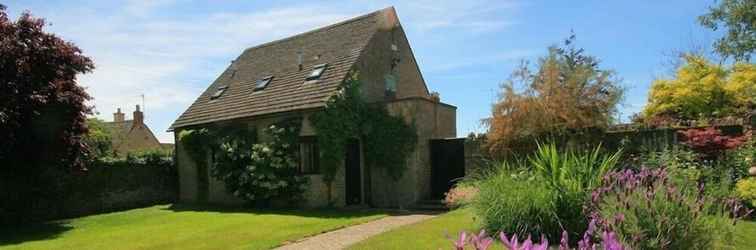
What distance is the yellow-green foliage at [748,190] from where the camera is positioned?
8.09 metres

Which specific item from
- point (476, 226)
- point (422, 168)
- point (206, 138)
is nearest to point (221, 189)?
point (206, 138)

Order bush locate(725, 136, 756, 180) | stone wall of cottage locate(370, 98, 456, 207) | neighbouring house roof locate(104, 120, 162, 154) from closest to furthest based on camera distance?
bush locate(725, 136, 756, 180) < stone wall of cottage locate(370, 98, 456, 207) < neighbouring house roof locate(104, 120, 162, 154)

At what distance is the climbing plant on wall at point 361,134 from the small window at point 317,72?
1.69m

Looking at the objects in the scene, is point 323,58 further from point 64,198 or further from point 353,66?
point 64,198

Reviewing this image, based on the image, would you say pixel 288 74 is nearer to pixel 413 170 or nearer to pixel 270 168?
pixel 270 168

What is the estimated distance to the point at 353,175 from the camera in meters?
16.0

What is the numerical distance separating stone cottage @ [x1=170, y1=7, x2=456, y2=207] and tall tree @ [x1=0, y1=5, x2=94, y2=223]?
5217mm

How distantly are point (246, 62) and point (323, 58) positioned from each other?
21.6 ft

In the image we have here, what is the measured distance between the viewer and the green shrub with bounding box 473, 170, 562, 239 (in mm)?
6566

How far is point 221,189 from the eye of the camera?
62.3ft

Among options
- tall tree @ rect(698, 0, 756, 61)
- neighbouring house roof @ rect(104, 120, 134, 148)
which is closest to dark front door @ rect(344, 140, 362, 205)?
tall tree @ rect(698, 0, 756, 61)

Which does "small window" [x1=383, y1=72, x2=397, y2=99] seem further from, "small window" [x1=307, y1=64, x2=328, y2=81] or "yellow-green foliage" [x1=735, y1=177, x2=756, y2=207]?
"yellow-green foliage" [x1=735, y1=177, x2=756, y2=207]

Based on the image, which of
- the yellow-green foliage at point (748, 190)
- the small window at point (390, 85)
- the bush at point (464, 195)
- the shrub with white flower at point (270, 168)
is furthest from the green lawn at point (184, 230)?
the yellow-green foliage at point (748, 190)

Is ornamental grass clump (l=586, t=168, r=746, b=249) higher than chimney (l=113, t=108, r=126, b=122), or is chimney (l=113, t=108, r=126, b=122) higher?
chimney (l=113, t=108, r=126, b=122)
